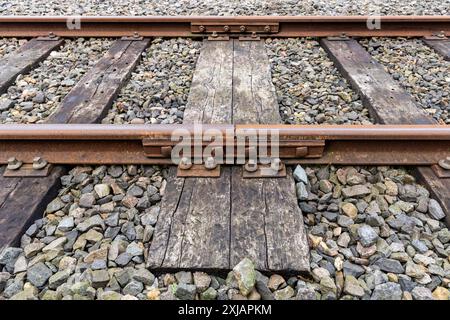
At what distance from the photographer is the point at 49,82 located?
11.3ft

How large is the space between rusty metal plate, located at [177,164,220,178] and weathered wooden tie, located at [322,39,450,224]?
1181mm

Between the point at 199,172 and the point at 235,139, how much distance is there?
0.28 metres

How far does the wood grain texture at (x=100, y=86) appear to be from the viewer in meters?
2.85

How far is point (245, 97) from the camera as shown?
3057 mm

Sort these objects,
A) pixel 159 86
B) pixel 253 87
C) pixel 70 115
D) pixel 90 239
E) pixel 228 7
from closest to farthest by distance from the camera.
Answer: pixel 90 239, pixel 70 115, pixel 253 87, pixel 159 86, pixel 228 7

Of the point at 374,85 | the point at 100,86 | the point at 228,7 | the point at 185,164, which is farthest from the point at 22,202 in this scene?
the point at 228,7

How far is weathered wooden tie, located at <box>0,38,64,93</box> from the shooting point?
350 centimetres

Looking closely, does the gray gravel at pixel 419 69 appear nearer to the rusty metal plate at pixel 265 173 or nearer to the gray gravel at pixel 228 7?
the gray gravel at pixel 228 7

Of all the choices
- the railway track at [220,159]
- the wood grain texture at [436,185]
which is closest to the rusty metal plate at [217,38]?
the railway track at [220,159]

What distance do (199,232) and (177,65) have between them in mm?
2392

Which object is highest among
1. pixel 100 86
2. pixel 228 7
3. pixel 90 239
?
pixel 228 7

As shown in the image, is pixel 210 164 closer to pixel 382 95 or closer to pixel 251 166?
pixel 251 166

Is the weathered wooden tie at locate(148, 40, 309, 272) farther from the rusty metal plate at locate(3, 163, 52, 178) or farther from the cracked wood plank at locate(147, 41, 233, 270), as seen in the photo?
the rusty metal plate at locate(3, 163, 52, 178)

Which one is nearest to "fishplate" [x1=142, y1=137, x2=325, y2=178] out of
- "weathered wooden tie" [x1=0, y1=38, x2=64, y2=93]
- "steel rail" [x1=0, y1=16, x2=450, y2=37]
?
"weathered wooden tie" [x1=0, y1=38, x2=64, y2=93]
